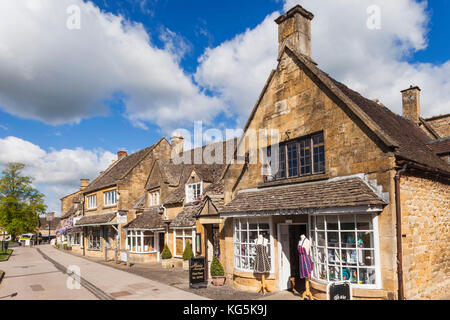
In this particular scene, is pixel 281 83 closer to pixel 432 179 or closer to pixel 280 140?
pixel 280 140

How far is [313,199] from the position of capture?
11.1m

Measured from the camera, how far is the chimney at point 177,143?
3162 centimetres

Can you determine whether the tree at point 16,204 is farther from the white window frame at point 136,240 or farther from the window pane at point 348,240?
the window pane at point 348,240

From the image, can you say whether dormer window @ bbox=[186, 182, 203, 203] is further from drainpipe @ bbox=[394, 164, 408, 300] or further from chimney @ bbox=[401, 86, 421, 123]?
drainpipe @ bbox=[394, 164, 408, 300]

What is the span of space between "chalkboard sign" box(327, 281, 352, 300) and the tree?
57603 millimetres

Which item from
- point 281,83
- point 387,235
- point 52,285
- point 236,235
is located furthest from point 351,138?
point 52,285

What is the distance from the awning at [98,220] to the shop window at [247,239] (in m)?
17.1

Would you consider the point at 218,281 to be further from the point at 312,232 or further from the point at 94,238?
the point at 94,238

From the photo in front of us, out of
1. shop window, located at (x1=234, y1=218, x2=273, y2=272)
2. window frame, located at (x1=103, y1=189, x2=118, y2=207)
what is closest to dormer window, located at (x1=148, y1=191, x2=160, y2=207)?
window frame, located at (x1=103, y1=189, x2=118, y2=207)

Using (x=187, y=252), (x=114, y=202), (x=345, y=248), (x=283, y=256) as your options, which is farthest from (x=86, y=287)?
(x=114, y=202)

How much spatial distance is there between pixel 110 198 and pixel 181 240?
12.7 meters

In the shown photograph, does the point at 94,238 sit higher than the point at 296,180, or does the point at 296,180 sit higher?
the point at 296,180

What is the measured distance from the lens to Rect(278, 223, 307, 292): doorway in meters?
13.2

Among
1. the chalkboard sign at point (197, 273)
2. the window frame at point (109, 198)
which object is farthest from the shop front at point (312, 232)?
the window frame at point (109, 198)
